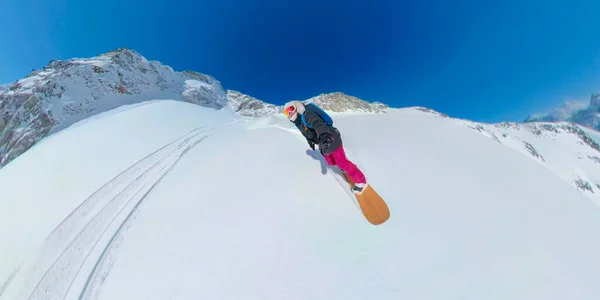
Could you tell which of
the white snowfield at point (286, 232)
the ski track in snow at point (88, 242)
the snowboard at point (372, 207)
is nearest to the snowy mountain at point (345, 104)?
the white snowfield at point (286, 232)

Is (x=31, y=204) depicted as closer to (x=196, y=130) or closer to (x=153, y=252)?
(x=153, y=252)

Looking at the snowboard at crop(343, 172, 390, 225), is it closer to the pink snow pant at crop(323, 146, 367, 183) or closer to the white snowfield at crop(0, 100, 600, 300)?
the white snowfield at crop(0, 100, 600, 300)

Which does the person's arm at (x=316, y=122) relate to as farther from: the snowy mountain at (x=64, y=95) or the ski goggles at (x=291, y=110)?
the snowy mountain at (x=64, y=95)

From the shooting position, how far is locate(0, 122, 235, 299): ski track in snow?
3742 mm

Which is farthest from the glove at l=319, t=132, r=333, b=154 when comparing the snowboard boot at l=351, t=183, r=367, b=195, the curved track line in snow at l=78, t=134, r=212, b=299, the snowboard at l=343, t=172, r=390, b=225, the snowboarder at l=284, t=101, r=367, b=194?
the curved track line in snow at l=78, t=134, r=212, b=299

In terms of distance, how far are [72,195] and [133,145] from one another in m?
4.17

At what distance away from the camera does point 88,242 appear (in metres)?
4.70

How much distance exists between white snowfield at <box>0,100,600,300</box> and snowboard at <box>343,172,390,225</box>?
6.0 inches

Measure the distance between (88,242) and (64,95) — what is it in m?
24.4

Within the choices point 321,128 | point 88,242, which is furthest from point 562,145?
point 88,242

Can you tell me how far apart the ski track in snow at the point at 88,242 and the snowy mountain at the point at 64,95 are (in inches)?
664

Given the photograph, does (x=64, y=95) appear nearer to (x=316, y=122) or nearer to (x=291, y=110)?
(x=291, y=110)

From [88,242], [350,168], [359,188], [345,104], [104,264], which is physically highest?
[345,104]

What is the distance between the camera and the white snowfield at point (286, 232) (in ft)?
10.5
